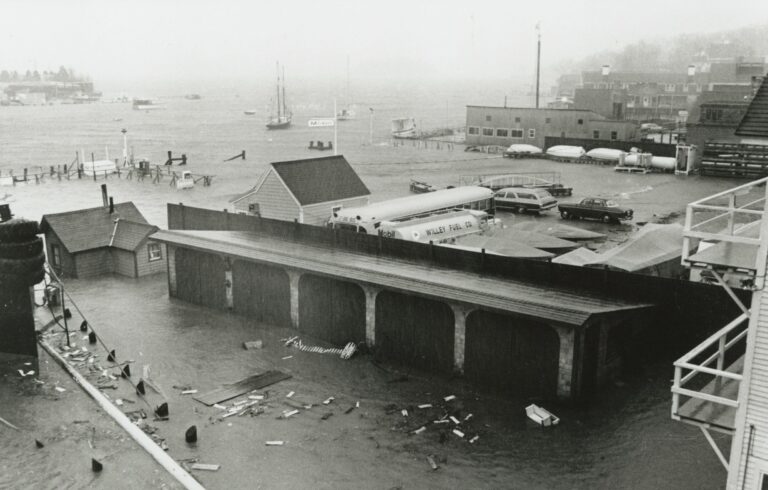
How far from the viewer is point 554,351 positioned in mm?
21844

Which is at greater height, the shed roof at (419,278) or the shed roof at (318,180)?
the shed roof at (318,180)

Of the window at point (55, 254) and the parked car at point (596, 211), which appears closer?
the window at point (55, 254)

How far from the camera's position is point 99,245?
128 feet

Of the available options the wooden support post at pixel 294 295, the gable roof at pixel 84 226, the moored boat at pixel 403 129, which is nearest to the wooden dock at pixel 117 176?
the gable roof at pixel 84 226

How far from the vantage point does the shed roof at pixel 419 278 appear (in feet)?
71.0

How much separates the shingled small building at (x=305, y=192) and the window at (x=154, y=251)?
4.96 m

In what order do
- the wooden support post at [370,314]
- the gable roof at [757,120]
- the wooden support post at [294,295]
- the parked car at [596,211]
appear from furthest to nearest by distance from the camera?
the parked car at [596,211], the wooden support post at [294,295], the wooden support post at [370,314], the gable roof at [757,120]

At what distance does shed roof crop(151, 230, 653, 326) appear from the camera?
852 inches

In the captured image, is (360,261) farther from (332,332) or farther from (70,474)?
(70,474)

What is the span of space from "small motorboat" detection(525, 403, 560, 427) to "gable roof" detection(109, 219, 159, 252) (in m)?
24.6

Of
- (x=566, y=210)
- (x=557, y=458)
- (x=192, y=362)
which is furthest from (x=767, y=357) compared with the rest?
(x=566, y=210)

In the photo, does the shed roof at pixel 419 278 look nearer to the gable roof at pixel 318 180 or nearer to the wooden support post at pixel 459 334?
the wooden support post at pixel 459 334

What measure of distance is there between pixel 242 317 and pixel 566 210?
84.6ft

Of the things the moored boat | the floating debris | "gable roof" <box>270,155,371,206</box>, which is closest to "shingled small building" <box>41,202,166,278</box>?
"gable roof" <box>270,155,371,206</box>
